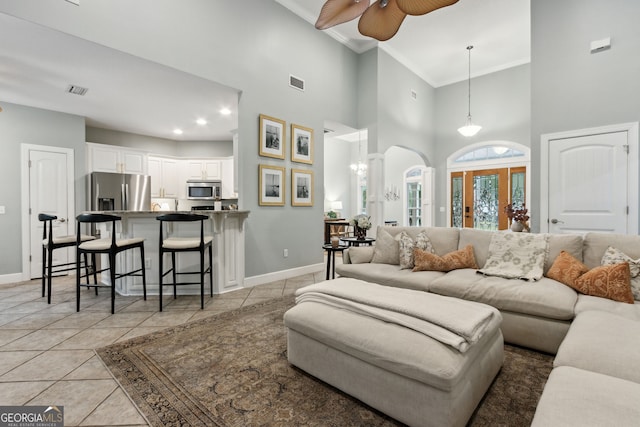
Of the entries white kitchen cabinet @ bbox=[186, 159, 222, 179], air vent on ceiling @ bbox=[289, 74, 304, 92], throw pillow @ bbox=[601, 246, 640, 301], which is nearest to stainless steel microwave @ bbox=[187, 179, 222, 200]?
white kitchen cabinet @ bbox=[186, 159, 222, 179]

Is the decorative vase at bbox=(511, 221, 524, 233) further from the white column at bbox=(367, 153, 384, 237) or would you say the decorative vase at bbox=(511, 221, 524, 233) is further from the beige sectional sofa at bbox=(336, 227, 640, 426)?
the white column at bbox=(367, 153, 384, 237)

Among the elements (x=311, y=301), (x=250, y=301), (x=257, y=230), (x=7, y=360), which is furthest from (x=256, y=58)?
(x=7, y=360)

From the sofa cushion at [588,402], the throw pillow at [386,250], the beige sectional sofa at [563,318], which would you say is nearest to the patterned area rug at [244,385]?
the beige sectional sofa at [563,318]

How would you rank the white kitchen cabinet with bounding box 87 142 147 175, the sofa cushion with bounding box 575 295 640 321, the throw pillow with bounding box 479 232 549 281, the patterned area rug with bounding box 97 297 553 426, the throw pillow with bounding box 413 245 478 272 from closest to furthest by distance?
the patterned area rug with bounding box 97 297 553 426 → the sofa cushion with bounding box 575 295 640 321 → the throw pillow with bounding box 479 232 549 281 → the throw pillow with bounding box 413 245 478 272 → the white kitchen cabinet with bounding box 87 142 147 175

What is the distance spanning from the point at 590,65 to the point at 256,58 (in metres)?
4.41

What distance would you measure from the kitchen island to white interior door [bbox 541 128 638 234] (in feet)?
14.1

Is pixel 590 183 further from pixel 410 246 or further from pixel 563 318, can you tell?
pixel 563 318

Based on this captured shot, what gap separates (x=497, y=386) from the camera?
5.94 feet

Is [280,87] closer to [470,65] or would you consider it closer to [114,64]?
[114,64]

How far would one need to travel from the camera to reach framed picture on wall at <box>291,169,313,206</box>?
15.5 ft

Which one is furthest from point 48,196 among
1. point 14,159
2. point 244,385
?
point 244,385

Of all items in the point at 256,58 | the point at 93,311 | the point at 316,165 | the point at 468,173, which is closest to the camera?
the point at 93,311

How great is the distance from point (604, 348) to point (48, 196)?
22.2 ft

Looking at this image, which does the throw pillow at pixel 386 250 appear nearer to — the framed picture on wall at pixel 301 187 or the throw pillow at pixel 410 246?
the throw pillow at pixel 410 246
